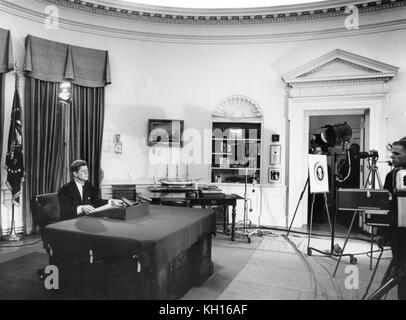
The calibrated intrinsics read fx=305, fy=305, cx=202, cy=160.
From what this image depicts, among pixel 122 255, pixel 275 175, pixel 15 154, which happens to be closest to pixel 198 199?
pixel 275 175

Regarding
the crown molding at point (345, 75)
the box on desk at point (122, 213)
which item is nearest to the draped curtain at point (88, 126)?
the box on desk at point (122, 213)

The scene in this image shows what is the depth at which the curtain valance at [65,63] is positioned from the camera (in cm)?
536

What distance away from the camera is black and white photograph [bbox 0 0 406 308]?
13.3 feet

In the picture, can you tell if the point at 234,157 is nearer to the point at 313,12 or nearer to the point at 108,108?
the point at 108,108

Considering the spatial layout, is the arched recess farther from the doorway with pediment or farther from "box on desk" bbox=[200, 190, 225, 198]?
"box on desk" bbox=[200, 190, 225, 198]

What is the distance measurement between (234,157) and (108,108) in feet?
9.45

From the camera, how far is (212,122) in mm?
6645

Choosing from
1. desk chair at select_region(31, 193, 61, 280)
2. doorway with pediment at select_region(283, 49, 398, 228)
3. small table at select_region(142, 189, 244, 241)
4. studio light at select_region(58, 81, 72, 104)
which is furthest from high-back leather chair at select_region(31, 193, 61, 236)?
doorway with pediment at select_region(283, 49, 398, 228)

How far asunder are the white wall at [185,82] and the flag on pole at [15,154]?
63.9 inches

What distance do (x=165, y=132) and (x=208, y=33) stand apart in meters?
2.35

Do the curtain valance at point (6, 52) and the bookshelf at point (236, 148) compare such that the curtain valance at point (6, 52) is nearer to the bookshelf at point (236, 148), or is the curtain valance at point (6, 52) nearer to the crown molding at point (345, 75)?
the bookshelf at point (236, 148)

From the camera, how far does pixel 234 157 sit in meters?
6.71

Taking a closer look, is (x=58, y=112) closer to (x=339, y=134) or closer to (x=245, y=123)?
(x=245, y=123)
